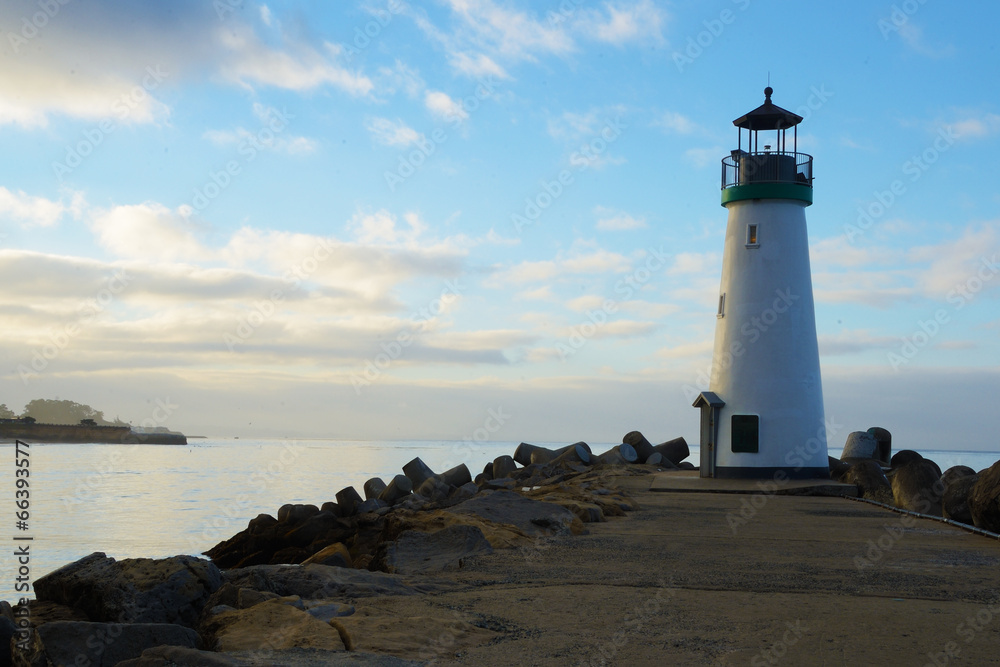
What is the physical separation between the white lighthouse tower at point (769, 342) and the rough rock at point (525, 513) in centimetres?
1067

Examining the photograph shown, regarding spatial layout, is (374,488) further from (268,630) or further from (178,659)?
(178,659)

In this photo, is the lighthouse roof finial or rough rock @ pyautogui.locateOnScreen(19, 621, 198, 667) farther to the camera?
the lighthouse roof finial

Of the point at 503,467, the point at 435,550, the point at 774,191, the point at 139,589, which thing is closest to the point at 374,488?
the point at 503,467

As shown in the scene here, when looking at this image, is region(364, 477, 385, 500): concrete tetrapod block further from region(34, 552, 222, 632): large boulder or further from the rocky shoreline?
region(34, 552, 222, 632): large boulder

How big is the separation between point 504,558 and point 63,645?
4.44m

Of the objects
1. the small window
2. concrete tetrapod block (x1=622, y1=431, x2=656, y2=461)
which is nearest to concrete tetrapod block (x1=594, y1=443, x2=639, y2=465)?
concrete tetrapod block (x1=622, y1=431, x2=656, y2=461)

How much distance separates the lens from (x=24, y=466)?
20.7 ft

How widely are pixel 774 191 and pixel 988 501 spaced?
1114 centimetres

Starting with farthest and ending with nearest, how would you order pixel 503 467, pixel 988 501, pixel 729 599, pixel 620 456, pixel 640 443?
pixel 640 443
pixel 620 456
pixel 503 467
pixel 988 501
pixel 729 599

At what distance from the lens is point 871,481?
18.7 metres

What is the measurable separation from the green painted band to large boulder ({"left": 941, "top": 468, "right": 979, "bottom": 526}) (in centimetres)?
913

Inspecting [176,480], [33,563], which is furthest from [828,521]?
[176,480]

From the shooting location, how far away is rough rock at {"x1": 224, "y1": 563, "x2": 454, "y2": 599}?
6836 millimetres

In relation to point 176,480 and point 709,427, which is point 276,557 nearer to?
point 709,427
